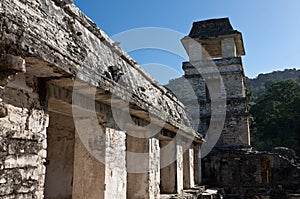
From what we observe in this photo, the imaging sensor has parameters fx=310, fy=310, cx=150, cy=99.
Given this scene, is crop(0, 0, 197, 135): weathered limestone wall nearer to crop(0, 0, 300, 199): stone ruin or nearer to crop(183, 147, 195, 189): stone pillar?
crop(0, 0, 300, 199): stone ruin

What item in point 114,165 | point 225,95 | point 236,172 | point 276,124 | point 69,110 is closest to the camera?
point 69,110

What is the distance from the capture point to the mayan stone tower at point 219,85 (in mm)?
16578

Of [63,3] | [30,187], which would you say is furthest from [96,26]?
[30,187]

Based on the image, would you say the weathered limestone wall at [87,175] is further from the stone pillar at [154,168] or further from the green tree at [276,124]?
the green tree at [276,124]

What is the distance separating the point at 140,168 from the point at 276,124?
2538 cm

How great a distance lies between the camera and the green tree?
2694 centimetres

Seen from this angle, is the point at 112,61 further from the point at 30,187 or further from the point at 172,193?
the point at 172,193

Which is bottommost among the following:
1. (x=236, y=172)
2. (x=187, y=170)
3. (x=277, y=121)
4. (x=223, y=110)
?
(x=236, y=172)

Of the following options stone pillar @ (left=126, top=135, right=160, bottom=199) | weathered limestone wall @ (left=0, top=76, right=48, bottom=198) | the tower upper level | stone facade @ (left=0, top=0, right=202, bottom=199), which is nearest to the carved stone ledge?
stone facade @ (left=0, top=0, right=202, bottom=199)

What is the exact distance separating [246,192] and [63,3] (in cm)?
1246

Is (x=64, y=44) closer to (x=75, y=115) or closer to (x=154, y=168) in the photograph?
(x=75, y=115)

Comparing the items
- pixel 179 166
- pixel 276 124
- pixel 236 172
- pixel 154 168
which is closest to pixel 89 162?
pixel 154 168

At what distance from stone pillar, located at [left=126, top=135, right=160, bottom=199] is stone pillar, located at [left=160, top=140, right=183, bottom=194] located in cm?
166

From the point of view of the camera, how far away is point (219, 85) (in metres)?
17.3
